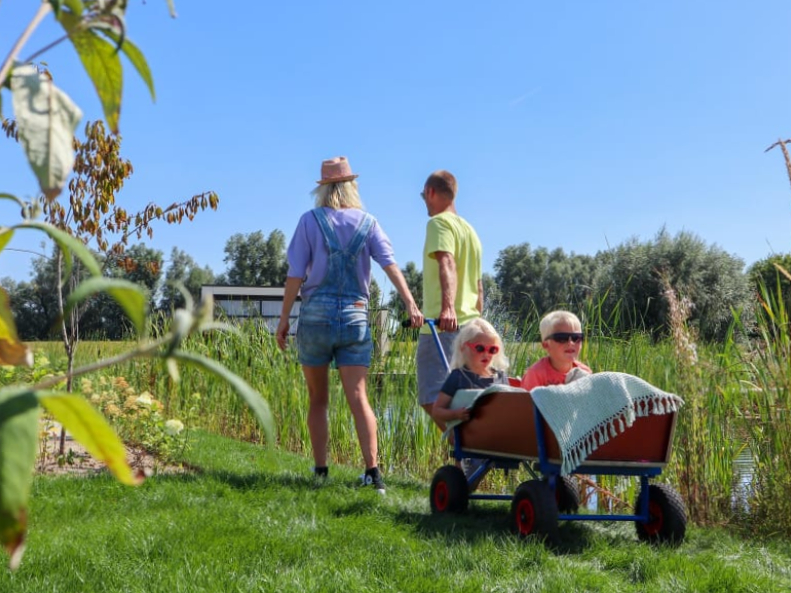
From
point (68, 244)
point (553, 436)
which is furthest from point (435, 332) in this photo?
point (68, 244)

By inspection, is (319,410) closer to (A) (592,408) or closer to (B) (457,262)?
(B) (457,262)

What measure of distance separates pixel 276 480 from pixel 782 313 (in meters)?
2.91

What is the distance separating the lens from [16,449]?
372 millimetres

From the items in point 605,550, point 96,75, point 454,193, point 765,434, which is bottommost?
point 605,550

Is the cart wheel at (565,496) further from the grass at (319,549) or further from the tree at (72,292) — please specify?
the tree at (72,292)

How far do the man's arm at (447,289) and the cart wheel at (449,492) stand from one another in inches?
30.9

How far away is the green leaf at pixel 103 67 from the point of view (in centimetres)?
52

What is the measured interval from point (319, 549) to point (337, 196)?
6.77 ft

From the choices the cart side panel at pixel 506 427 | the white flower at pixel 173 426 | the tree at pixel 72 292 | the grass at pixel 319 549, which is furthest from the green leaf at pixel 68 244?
the white flower at pixel 173 426

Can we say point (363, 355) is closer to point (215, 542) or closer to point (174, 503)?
point (174, 503)

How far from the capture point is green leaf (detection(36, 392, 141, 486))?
41cm

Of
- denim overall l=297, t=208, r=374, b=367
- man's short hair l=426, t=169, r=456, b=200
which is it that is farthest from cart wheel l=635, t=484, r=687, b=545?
man's short hair l=426, t=169, r=456, b=200

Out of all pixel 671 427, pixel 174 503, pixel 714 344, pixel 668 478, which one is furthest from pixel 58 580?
pixel 714 344

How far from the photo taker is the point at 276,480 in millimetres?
4793
